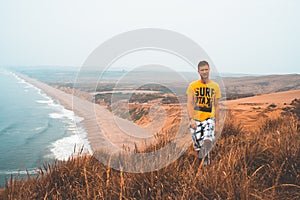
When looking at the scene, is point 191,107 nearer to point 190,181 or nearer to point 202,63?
point 202,63

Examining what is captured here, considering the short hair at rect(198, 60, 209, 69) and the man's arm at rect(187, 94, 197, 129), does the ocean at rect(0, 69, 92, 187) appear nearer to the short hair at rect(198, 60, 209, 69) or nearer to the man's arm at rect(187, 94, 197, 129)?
the man's arm at rect(187, 94, 197, 129)

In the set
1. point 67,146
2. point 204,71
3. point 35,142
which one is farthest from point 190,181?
point 35,142

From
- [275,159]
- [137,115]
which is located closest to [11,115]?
[137,115]

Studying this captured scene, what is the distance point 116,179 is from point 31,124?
16182 millimetres

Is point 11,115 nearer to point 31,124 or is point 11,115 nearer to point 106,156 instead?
point 31,124

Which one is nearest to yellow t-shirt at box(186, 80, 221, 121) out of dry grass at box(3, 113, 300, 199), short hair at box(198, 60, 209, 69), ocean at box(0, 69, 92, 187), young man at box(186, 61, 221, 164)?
young man at box(186, 61, 221, 164)

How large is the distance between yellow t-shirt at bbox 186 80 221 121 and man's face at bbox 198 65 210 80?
0.10 m

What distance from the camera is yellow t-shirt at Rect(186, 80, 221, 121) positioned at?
4172 millimetres

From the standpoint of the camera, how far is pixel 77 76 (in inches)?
187

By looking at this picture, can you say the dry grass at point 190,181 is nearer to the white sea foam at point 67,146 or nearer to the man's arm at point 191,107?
the man's arm at point 191,107

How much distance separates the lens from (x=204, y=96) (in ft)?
13.7

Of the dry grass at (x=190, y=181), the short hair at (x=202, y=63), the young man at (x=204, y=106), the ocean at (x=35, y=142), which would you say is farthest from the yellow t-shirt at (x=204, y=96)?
the ocean at (x=35, y=142)

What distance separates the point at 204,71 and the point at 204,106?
0.52m

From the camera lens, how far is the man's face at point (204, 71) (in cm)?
417
